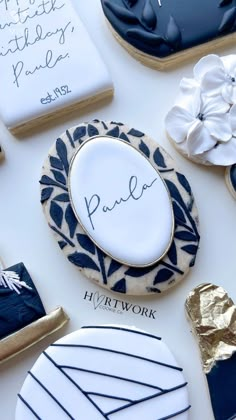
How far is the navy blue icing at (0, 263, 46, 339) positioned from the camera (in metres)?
0.89

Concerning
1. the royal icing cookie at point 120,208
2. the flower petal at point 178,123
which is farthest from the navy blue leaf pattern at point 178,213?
the flower petal at point 178,123

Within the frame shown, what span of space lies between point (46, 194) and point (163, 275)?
7.8 inches

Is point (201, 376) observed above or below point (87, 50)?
below

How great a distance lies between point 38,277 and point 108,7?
1.41 feet

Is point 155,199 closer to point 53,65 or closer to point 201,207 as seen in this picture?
point 201,207

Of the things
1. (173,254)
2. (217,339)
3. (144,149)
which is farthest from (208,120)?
(217,339)

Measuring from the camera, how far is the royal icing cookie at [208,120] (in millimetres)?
985

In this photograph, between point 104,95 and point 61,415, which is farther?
point 104,95

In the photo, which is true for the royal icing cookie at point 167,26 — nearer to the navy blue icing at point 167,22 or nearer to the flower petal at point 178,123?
the navy blue icing at point 167,22

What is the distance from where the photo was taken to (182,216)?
3.15 ft

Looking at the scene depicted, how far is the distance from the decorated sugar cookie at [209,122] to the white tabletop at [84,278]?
0.10 ft

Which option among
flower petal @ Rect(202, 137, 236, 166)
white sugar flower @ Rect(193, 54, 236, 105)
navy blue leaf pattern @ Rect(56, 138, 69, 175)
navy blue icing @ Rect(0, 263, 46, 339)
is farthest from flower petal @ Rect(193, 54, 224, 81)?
navy blue icing @ Rect(0, 263, 46, 339)

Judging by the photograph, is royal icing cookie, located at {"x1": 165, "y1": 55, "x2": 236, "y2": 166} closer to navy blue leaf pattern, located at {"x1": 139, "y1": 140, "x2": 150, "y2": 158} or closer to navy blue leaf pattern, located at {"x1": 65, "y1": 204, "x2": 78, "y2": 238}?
navy blue leaf pattern, located at {"x1": 139, "y1": 140, "x2": 150, "y2": 158}

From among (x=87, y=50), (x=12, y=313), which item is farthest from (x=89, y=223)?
(x=87, y=50)
